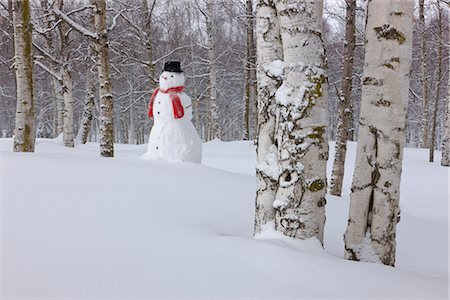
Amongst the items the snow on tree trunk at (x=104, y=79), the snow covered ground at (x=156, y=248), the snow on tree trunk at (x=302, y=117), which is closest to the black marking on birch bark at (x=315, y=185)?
the snow on tree trunk at (x=302, y=117)

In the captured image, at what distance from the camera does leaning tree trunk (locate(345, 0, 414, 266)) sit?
83.3 inches

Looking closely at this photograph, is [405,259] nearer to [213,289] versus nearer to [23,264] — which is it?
[213,289]

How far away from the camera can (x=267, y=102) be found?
2.26 metres

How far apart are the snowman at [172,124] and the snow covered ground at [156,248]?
88.3 inches

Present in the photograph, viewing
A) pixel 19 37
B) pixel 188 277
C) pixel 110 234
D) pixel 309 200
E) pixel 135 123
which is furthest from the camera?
pixel 135 123

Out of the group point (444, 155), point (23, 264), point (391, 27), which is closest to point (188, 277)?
point (23, 264)

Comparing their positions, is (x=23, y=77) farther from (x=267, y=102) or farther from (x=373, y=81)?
(x=373, y=81)

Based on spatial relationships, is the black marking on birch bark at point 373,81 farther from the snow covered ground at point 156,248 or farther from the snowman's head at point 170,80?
the snowman's head at point 170,80

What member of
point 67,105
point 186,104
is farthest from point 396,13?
point 67,105

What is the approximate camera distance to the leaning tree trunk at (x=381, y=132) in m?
2.12

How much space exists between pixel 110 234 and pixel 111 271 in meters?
0.45

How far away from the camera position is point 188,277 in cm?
149

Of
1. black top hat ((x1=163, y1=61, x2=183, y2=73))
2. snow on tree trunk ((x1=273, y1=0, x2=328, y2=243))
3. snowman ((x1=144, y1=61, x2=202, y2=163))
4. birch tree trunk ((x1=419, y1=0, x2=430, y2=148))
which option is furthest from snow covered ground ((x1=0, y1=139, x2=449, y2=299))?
birch tree trunk ((x1=419, y1=0, x2=430, y2=148))

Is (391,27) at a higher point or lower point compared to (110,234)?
higher
